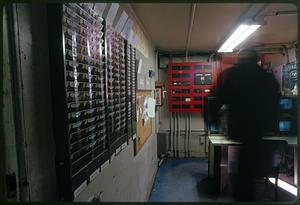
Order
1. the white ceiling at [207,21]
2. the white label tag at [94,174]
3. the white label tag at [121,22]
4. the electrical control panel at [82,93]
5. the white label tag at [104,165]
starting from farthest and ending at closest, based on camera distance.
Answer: the white ceiling at [207,21] → the white label tag at [121,22] → the white label tag at [104,165] → the white label tag at [94,174] → the electrical control panel at [82,93]

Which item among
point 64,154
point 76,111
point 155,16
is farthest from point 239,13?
point 64,154

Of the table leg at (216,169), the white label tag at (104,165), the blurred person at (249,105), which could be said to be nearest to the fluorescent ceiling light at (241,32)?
the blurred person at (249,105)

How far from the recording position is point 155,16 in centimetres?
280

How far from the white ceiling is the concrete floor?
7.84 ft

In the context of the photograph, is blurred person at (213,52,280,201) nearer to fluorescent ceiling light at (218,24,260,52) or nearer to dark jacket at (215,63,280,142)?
dark jacket at (215,63,280,142)

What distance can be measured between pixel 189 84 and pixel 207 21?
2361 mm

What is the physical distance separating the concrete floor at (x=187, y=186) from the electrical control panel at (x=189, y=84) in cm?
134

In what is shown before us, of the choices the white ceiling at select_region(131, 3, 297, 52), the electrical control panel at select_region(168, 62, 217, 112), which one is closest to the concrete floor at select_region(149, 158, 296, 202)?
the electrical control panel at select_region(168, 62, 217, 112)

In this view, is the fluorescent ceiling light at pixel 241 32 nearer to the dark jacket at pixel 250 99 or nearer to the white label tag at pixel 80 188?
the dark jacket at pixel 250 99

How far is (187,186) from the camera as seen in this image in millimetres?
3982

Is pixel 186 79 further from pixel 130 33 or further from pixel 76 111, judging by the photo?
pixel 76 111

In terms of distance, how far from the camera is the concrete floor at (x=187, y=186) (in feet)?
11.4

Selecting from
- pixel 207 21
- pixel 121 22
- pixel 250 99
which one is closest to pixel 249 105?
pixel 250 99

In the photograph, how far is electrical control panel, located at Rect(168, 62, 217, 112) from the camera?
17.0ft
